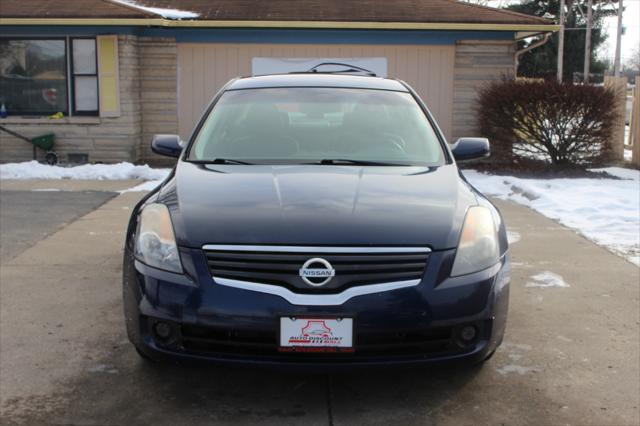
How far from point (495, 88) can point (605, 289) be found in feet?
27.1

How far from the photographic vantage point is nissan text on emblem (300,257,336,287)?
10.6ft

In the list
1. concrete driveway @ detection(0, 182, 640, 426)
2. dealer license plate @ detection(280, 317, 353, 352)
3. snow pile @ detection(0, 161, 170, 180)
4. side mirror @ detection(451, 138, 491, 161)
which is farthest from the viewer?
snow pile @ detection(0, 161, 170, 180)

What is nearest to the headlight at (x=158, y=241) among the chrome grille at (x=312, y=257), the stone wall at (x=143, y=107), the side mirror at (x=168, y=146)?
the chrome grille at (x=312, y=257)


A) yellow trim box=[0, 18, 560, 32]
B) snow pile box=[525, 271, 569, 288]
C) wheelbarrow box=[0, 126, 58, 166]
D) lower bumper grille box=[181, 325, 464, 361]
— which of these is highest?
yellow trim box=[0, 18, 560, 32]

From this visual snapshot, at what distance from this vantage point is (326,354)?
3.26m

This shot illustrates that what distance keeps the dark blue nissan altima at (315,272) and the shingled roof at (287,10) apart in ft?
34.9

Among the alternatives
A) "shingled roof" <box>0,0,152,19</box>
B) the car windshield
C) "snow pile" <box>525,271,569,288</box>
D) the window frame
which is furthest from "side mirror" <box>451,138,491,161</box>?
the window frame

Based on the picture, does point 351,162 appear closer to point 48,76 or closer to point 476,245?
point 476,245

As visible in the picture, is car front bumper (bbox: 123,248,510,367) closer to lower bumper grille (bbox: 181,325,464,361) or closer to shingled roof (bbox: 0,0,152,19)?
lower bumper grille (bbox: 181,325,464,361)

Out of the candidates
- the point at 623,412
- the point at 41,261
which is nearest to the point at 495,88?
the point at 41,261

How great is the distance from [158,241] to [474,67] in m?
11.9

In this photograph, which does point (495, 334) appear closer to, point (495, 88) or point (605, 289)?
point (605, 289)

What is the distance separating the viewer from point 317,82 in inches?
204

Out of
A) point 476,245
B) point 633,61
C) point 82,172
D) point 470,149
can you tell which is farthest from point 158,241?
point 633,61
